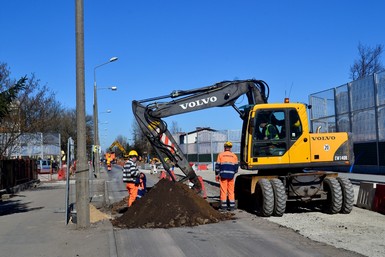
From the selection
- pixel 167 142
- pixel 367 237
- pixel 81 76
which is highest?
pixel 81 76

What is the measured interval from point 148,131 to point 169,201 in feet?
8.08

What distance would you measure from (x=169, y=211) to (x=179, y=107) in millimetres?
3319

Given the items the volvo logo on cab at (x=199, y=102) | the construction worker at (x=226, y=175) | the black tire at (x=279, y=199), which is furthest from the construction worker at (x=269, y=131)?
the volvo logo on cab at (x=199, y=102)

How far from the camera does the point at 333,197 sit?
40.2 feet

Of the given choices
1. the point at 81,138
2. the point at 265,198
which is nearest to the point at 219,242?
the point at 265,198

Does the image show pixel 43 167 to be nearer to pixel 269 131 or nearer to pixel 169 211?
pixel 269 131

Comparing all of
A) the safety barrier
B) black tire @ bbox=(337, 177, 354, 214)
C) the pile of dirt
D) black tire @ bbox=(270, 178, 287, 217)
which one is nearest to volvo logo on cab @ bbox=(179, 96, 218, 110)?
the pile of dirt

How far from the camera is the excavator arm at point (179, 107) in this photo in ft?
42.3

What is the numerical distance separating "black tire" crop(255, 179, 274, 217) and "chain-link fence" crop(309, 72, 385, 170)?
37.3 ft

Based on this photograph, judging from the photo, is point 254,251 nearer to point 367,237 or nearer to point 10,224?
point 367,237

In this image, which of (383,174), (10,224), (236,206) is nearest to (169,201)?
(236,206)

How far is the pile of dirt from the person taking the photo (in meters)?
10.8

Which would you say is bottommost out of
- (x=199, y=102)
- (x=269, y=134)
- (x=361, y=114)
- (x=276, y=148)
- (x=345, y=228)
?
(x=345, y=228)

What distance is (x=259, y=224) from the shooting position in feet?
35.7
